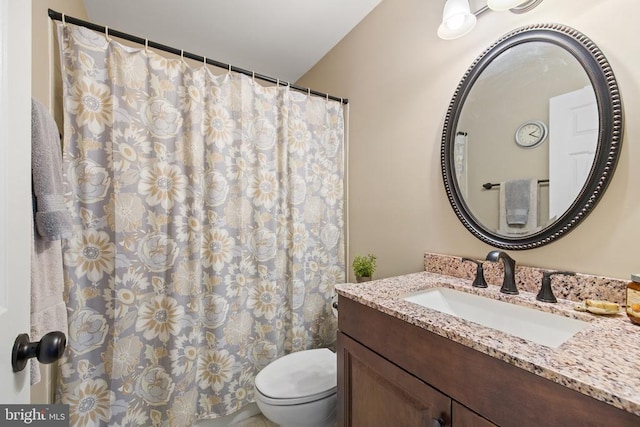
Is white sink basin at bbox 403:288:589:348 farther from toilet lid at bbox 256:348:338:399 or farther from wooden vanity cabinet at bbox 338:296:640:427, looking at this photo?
toilet lid at bbox 256:348:338:399

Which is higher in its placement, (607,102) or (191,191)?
(607,102)

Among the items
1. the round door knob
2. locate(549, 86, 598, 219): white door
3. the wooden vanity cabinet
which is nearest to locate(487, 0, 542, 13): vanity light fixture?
locate(549, 86, 598, 219): white door

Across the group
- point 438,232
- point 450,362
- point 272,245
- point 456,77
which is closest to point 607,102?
point 456,77

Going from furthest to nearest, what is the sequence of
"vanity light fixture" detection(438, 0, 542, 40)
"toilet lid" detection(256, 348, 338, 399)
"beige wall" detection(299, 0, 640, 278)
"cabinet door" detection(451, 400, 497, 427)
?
"toilet lid" detection(256, 348, 338, 399)
"vanity light fixture" detection(438, 0, 542, 40)
"beige wall" detection(299, 0, 640, 278)
"cabinet door" detection(451, 400, 497, 427)

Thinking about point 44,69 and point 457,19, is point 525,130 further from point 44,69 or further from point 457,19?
point 44,69

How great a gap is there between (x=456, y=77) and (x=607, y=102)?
22.4 inches

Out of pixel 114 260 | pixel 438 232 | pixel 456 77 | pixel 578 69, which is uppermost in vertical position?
pixel 456 77

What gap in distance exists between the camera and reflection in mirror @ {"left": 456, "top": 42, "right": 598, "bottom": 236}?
0.90m

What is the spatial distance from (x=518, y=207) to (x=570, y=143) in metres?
0.27

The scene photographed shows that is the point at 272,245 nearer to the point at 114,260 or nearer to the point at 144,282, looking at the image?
the point at 144,282

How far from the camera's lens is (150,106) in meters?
1.35

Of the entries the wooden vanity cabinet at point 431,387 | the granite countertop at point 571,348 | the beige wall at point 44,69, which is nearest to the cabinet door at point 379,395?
the wooden vanity cabinet at point 431,387

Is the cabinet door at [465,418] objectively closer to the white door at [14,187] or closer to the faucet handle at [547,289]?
the faucet handle at [547,289]

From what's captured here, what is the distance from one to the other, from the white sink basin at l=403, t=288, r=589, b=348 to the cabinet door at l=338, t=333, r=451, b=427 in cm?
28
